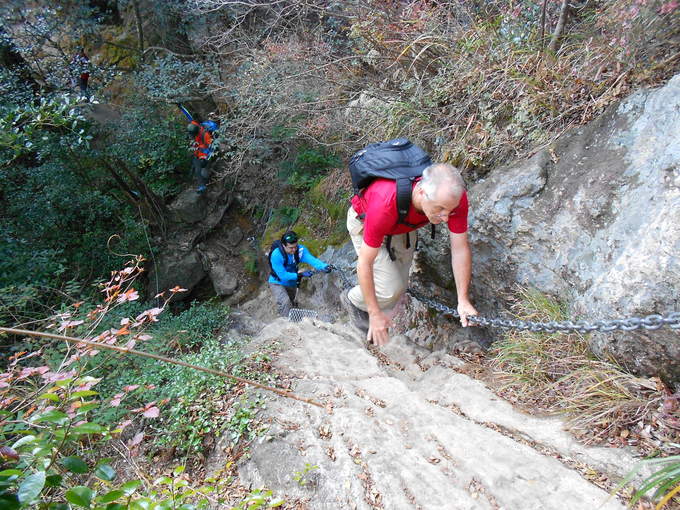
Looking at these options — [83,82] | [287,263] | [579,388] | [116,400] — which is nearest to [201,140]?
[83,82]

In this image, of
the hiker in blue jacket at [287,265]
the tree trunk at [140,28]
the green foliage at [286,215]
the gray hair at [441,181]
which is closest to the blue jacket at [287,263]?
the hiker in blue jacket at [287,265]

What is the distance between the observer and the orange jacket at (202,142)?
9914 mm

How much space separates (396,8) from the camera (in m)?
5.93

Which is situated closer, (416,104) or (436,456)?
(436,456)

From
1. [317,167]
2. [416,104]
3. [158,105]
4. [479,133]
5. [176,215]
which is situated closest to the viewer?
[479,133]

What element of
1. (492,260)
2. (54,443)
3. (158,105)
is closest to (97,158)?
(158,105)

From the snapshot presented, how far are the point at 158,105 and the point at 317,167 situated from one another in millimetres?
4244

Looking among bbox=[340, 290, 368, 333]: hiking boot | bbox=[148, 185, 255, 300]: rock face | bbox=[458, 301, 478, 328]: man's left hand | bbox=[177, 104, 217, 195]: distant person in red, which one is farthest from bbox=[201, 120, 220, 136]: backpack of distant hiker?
bbox=[458, 301, 478, 328]: man's left hand

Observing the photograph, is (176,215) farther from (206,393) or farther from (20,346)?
(206,393)

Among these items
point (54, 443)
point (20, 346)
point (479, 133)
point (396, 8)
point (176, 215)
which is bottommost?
point (176, 215)

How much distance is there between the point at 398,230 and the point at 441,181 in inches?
34.6

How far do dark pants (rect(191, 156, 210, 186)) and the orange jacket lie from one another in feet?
2.48

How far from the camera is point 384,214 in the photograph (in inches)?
131

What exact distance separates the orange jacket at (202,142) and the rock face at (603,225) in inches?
292
